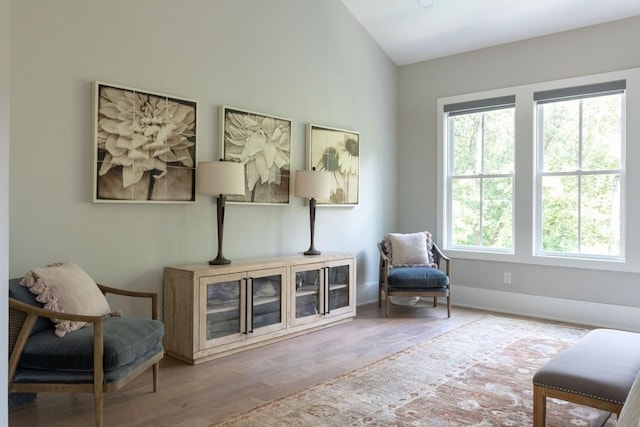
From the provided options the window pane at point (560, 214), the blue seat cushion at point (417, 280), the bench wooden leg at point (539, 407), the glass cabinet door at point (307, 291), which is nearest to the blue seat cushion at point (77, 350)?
the glass cabinet door at point (307, 291)

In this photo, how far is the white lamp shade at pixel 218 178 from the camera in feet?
12.1

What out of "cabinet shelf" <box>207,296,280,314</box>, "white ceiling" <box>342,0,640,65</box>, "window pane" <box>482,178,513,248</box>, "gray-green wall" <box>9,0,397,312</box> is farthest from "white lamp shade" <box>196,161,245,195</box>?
"window pane" <box>482,178,513,248</box>

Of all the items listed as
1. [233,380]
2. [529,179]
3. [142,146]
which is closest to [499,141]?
[529,179]

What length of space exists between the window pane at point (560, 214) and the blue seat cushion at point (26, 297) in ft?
14.9

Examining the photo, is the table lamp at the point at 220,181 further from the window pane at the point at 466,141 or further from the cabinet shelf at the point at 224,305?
the window pane at the point at 466,141

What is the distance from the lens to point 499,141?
5352mm

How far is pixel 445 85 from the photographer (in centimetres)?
571

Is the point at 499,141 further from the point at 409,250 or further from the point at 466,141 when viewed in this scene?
the point at 409,250

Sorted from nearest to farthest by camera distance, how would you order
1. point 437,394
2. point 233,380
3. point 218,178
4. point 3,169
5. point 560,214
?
1. point 3,169
2. point 437,394
3. point 233,380
4. point 218,178
5. point 560,214

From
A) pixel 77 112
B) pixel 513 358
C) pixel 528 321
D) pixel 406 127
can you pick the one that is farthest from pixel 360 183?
pixel 77 112

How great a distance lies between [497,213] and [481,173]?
1.60ft

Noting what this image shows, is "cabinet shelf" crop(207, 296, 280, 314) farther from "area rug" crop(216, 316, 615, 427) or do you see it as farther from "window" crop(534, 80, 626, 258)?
"window" crop(534, 80, 626, 258)

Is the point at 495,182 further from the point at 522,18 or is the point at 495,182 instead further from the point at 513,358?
the point at 513,358

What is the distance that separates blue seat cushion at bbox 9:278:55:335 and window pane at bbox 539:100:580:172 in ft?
15.2
